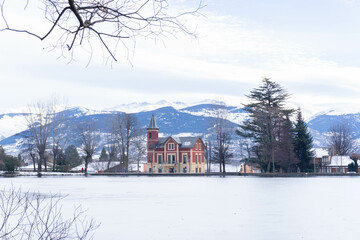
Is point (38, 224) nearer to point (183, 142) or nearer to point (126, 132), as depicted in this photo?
point (126, 132)

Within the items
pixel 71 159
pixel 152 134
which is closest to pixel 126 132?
pixel 152 134

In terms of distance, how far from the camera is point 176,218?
49.9 ft

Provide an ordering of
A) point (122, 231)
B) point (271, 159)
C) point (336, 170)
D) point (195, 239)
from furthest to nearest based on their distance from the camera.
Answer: point (336, 170), point (271, 159), point (122, 231), point (195, 239)

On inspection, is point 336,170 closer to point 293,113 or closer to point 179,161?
point 293,113

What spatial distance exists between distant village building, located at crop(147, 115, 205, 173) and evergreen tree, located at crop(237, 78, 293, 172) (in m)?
15.4

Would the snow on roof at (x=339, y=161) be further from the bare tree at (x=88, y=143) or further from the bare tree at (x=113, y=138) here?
the bare tree at (x=88, y=143)

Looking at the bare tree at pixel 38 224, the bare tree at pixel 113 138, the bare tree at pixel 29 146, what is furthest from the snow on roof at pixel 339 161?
the bare tree at pixel 38 224

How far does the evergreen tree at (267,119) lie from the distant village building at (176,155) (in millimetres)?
15384

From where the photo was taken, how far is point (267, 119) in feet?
219

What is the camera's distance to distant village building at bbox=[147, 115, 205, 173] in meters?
83.5

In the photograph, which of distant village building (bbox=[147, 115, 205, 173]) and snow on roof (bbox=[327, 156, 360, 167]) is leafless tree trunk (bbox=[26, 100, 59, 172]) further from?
snow on roof (bbox=[327, 156, 360, 167])

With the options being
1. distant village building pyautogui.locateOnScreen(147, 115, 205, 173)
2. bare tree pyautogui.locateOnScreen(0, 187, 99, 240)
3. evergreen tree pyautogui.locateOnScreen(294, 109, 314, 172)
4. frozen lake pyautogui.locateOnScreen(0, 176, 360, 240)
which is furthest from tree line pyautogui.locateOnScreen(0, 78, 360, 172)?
bare tree pyautogui.locateOnScreen(0, 187, 99, 240)

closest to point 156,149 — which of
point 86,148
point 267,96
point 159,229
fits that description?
point 86,148

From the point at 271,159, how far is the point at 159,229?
53959mm
